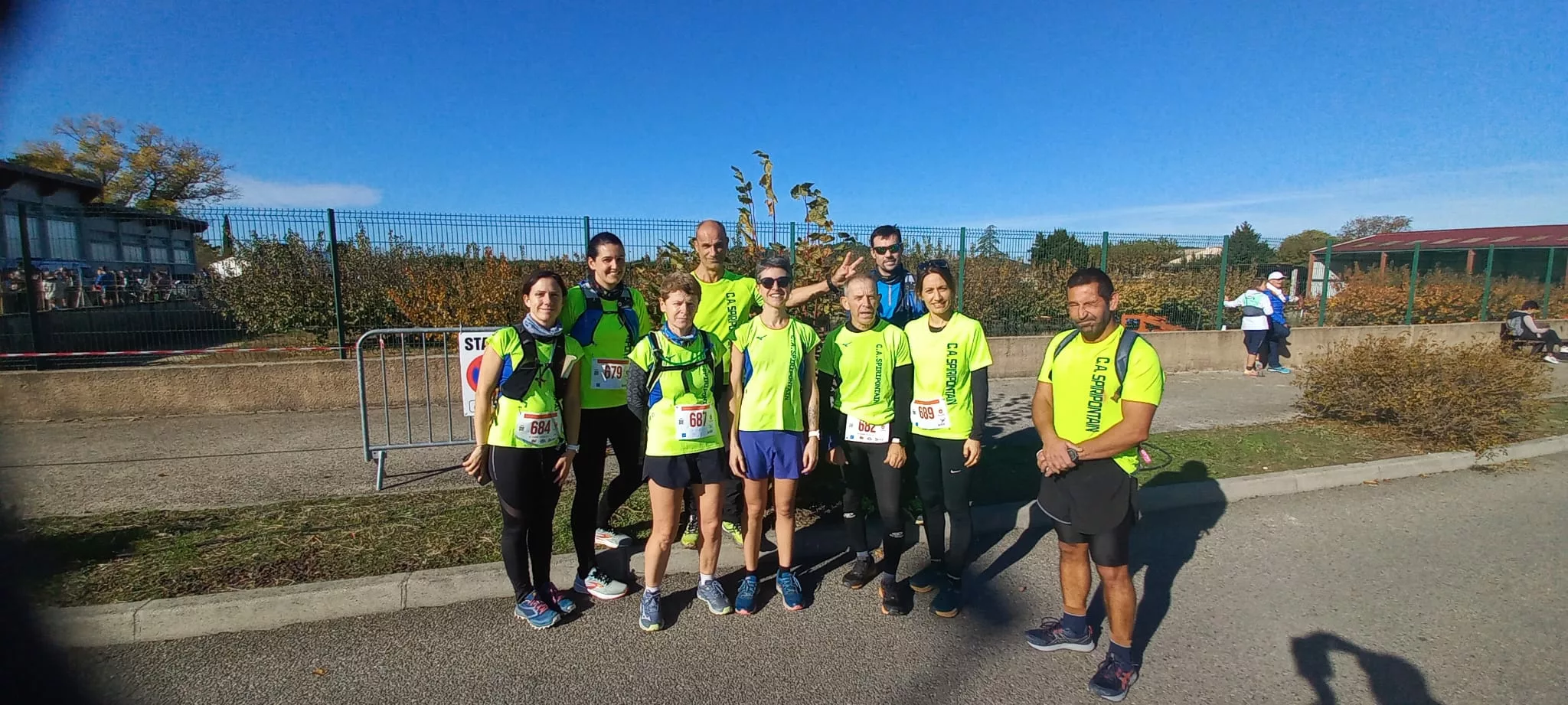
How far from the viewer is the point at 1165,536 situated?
495 cm

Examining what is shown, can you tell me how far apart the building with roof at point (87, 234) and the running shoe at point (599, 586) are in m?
8.05

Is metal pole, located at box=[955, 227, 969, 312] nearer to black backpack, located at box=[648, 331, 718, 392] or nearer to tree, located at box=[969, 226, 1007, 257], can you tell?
tree, located at box=[969, 226, 1007, 257]

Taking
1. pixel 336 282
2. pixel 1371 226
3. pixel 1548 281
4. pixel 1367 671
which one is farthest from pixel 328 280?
pixel 1371 226

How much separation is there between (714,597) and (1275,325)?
1252 cm

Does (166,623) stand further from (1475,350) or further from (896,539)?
(1475,350)

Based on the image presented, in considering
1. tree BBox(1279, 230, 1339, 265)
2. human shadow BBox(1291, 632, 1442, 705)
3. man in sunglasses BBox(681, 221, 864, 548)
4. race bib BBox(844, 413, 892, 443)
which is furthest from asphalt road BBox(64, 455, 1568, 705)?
tree BBox(1279, 230, 1339, 265)

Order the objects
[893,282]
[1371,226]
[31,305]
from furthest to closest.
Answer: [1371,226] < [31,305] < [893,282]

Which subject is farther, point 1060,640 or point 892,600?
point 892,600

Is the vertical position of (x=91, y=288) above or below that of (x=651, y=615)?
above

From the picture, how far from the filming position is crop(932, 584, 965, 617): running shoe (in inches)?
148

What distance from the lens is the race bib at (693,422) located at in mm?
3527

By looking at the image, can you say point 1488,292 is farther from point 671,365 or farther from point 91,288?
point 91,288

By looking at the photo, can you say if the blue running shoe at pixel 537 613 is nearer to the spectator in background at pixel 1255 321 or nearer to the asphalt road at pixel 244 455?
the asphalt road at pixel 244 455

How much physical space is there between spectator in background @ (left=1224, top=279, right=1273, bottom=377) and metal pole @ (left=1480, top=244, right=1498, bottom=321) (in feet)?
31.1
